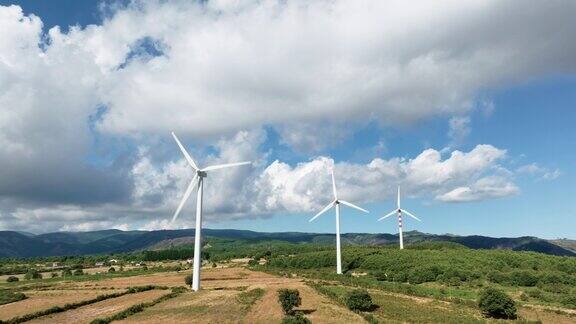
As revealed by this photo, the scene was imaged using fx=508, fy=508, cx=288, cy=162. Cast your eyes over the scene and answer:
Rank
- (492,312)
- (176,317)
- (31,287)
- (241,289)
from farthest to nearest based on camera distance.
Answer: (31,287)
(241,289)
(492,312)
(176,317)

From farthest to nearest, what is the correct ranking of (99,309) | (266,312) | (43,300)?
(43,300) < (99,309) < (266,312)

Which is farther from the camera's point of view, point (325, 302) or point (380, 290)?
point (380, 290)

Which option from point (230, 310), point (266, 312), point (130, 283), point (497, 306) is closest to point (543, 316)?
point (497, 306)

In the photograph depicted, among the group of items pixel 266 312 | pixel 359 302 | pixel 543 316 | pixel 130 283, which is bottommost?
pixel 543 316

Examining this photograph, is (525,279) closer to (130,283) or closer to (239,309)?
(239,309)

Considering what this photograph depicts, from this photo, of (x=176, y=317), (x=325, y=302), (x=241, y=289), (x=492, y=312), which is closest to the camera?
(x=176, y=317)

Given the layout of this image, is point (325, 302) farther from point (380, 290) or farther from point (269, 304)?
point (380, 290)

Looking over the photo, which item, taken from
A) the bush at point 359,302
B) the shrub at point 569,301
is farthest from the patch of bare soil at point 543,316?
the bush at point 359,302

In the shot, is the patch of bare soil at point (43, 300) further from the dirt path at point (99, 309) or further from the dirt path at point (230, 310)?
the dirt path at point (230, 310)

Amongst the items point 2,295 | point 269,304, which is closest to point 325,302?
point 269,304
